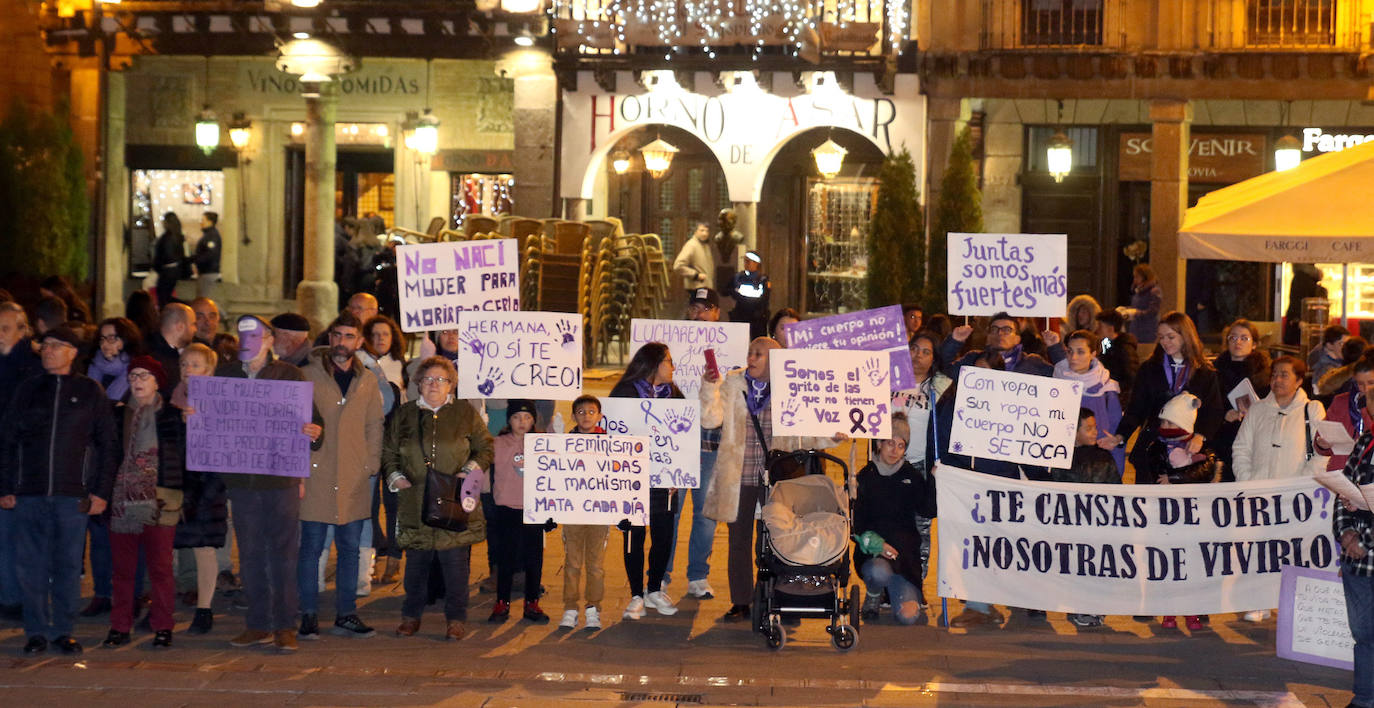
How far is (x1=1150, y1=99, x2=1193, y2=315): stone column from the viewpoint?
75.2 feet

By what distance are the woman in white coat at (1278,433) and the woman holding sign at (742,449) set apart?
247 cm

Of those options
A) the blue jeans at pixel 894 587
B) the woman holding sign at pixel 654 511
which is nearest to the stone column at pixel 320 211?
the woman holding sign at pixel 654 511

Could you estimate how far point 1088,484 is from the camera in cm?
1045

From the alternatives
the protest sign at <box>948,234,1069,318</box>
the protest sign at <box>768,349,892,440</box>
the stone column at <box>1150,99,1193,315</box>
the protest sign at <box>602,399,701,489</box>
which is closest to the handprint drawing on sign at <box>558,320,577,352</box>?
the protest sign at <box>602,399,701,489</box>

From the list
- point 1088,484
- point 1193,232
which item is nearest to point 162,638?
point 1088,484

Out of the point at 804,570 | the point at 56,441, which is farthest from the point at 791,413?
the point at 56,441

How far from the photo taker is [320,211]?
24.6 meters

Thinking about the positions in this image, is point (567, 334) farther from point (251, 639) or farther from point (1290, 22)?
point (1290, 22)

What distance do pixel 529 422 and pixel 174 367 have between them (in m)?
2.30

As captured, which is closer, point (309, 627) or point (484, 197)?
point (309, 627)

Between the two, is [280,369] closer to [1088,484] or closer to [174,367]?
[174,367]

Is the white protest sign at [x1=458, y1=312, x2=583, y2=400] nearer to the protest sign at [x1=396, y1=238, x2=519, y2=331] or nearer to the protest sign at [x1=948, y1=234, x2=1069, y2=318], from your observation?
the protest sign at [x1=396, y1=238, x2=519, y2=331]

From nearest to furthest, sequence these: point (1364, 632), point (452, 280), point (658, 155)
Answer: point (1364, 632) < point (452, 280) < point (658, 155)

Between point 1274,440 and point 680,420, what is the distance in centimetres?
357
